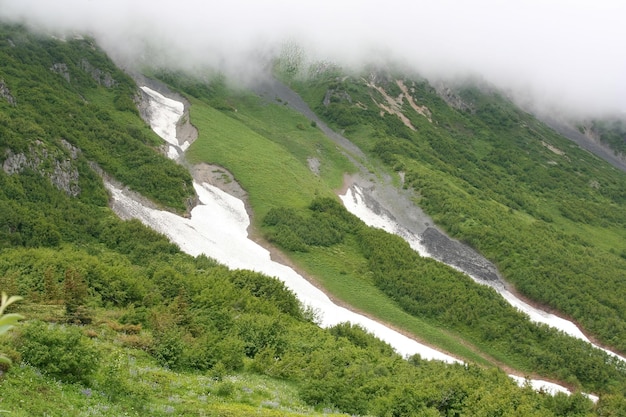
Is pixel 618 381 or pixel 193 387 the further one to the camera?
pixel 618 381

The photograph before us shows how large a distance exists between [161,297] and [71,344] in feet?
55.1

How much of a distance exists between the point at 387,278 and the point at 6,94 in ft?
189

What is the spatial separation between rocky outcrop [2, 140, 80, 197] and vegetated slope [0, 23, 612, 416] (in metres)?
0.15

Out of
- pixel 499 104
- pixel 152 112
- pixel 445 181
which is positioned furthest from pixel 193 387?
pixel 499 104

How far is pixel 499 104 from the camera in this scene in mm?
168000

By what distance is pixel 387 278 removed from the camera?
203 feet

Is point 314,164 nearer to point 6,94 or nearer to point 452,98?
point 6,94

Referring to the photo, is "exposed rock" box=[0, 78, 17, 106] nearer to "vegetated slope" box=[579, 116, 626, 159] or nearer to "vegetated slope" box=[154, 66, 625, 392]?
"vegetated slope" box=[154, 66, 625, 392]

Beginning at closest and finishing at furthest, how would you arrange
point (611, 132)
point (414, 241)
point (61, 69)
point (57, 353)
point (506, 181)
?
point (57, 353)
point (414, 241)
point (61, 69)
point (506, 181)
point (611, 132)

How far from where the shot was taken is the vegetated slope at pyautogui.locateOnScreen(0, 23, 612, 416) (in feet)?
51.4

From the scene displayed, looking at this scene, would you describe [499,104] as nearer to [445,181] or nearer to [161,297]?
[445,181]

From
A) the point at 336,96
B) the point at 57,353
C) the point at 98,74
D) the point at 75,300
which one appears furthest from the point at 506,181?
the point at 57,353

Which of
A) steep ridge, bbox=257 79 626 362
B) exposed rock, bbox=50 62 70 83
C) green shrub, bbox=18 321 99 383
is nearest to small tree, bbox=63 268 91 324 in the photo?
green shrub, bbox=18 321 99 383

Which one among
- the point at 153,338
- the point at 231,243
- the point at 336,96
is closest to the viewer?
the point at 153,338
